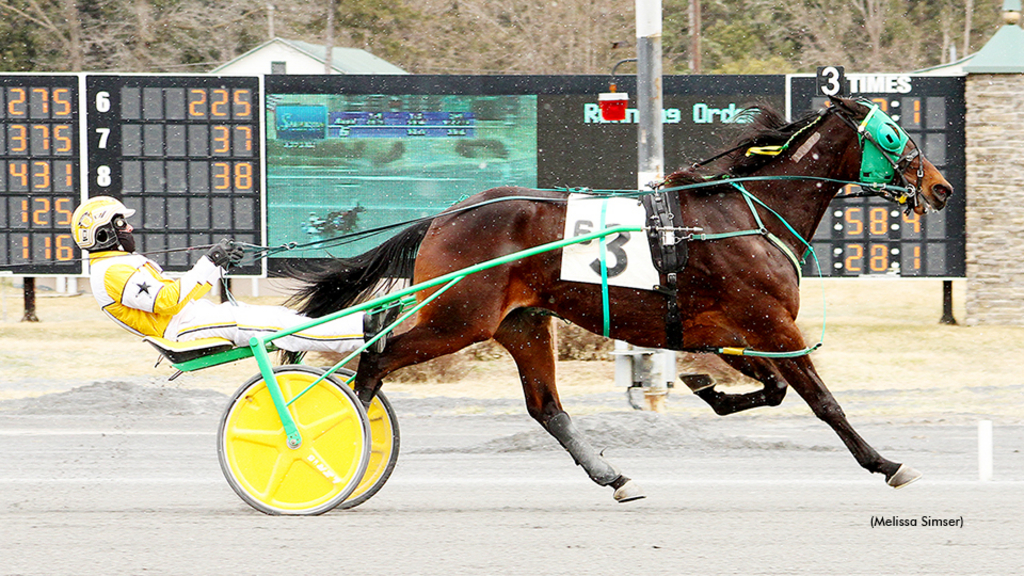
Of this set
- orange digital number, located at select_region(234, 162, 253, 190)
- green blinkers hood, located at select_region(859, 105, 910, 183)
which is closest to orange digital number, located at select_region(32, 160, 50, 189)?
orange digital number, located at select_region(234, 162, 253, 190)

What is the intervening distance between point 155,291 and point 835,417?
122 inches

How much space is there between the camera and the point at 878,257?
46.5ft

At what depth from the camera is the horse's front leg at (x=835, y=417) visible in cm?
587

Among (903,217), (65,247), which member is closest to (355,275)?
(65,247)

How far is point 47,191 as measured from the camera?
1432 cm

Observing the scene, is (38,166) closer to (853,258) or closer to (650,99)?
(650,99)

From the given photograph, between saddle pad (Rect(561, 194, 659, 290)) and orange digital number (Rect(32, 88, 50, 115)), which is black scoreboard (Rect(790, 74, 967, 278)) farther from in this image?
saddle pad (Rect(561, 194, 659, 290))

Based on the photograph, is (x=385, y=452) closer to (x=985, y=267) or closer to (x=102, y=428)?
(x=102, y=428)

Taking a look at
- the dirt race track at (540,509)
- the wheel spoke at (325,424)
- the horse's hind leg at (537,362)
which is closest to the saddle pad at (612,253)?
the horse's hind leg at (537,362)

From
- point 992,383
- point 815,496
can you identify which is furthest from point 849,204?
point 815,496

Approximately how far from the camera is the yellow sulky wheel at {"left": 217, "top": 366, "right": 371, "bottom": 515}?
578cm

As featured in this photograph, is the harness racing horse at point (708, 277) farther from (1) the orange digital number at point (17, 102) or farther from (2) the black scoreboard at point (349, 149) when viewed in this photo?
(1) the orange digital number at point (17, 102)

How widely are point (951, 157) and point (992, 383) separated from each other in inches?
147
